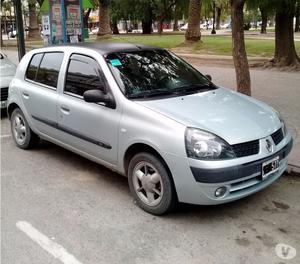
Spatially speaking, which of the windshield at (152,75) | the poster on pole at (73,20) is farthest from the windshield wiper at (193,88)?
the poster on pole at (73,20)

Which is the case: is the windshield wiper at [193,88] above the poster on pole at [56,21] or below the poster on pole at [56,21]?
below

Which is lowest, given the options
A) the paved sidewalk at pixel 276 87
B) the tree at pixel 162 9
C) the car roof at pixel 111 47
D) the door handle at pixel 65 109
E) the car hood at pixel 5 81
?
the paved sidewalk at pixel 276 87

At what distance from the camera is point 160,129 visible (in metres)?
4.27

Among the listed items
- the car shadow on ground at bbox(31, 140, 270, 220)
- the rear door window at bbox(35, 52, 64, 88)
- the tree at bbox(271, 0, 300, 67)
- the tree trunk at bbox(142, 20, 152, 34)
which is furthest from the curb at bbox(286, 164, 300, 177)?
the tree trunk at bbox(142, 20, 152, 34)

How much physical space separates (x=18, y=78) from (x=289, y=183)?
4059mm

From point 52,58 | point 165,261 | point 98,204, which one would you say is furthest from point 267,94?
point 165,261

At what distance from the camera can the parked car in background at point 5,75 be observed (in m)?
8.72

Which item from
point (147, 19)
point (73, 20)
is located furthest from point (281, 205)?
point (147, 19)

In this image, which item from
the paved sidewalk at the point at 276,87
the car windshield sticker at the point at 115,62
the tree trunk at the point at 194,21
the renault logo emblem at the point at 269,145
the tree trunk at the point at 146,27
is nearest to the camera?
the renault logo emblem at the point at 269,145

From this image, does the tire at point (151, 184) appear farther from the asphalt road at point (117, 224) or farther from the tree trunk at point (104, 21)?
the tree trunk at point (104, 21)

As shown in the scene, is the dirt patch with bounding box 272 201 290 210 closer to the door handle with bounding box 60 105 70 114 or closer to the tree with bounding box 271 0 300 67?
the door handle with bounding box 60 105 70 114

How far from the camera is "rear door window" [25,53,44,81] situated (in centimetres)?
635

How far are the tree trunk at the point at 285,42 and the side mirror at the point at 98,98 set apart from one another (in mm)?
10647

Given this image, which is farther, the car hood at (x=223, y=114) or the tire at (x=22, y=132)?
the tire at (x=22, y=132)
